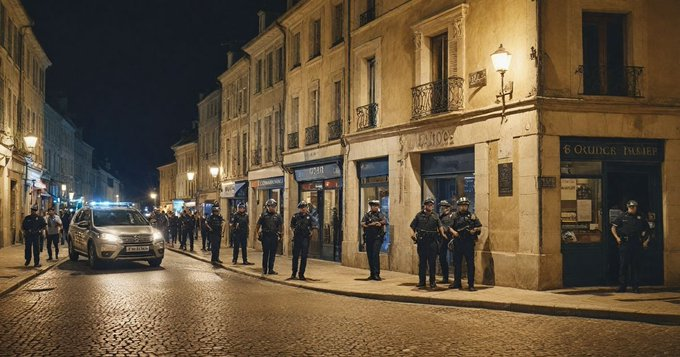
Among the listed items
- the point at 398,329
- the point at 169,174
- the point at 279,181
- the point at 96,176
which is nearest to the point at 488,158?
the point at 398,329

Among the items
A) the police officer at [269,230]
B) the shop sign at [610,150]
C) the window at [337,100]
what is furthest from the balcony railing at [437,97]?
the window at [337,100]

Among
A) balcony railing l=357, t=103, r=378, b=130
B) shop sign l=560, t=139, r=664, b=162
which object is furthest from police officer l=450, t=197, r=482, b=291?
balcony railing l=357, t=103, r=378, b=130

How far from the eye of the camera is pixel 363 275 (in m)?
17.3

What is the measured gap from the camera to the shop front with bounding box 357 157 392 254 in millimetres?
18922

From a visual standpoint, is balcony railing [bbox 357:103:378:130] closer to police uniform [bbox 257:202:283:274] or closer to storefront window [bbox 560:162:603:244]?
police uniform [bbox 257:202:283:274]

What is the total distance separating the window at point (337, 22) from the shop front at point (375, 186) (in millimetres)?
4730

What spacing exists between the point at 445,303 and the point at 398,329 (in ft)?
10.1

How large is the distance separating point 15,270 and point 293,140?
35.3 ft

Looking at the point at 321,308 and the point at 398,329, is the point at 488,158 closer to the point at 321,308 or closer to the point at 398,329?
the point at 321,308

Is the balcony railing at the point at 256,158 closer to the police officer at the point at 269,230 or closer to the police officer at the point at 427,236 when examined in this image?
the police officer at the point at 269,230

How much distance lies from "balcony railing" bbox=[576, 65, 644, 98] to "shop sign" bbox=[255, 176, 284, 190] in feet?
48.7

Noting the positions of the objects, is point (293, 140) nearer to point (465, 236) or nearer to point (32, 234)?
point (32, 234)

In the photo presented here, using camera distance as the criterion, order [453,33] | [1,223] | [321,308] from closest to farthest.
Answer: [321,308]
[453,33]
[1,223]

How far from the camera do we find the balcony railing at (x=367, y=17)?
65.2 ft
